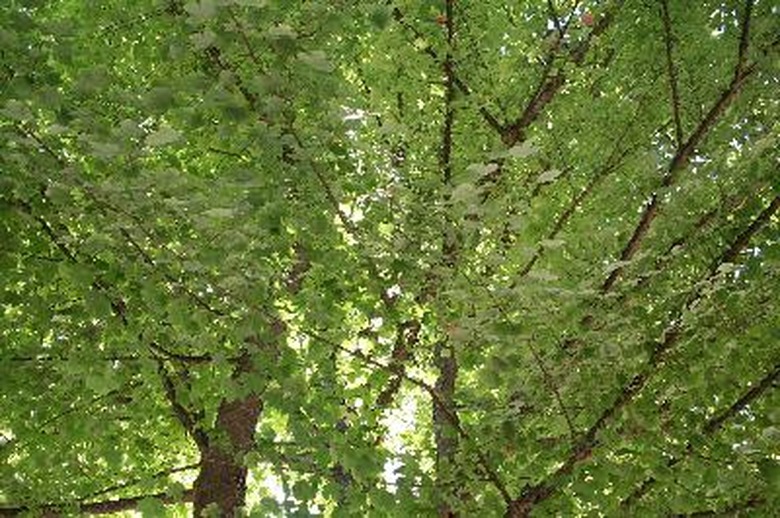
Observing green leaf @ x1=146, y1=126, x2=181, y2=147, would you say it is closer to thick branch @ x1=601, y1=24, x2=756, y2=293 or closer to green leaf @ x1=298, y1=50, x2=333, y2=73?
green leaf @ x1=298, y1=50, x2=333, y2=73

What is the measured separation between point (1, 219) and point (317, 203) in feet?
4.00

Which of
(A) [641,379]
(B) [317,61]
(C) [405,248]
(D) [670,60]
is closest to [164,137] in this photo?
(B) [317,61]

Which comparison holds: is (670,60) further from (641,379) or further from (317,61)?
(317,61)

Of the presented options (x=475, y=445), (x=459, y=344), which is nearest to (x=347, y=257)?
(x=459, y=344)

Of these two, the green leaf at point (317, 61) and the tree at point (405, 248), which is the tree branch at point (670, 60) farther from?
the green leaf at point (317, 61)

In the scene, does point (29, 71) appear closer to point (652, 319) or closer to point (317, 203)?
point (317, 203)

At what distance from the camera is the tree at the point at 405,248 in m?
2.64

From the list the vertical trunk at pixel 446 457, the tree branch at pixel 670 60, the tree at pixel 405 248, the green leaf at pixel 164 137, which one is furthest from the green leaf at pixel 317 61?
the tree branch at pixel 670 60

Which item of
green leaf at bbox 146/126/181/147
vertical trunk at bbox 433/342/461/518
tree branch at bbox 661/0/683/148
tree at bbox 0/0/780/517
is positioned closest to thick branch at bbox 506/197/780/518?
tree at bbox 0/0/780/517

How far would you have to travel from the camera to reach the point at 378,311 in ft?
10.7

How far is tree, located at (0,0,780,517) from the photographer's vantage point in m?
2.64

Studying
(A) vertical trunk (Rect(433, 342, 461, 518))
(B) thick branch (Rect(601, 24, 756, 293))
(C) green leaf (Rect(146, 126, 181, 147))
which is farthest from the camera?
(B) thick branch (Rect(601, 24, 756, 293))

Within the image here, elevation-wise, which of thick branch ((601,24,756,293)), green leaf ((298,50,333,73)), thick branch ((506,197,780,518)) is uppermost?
thick branch ((601,24,756,293))

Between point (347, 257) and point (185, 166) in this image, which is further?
point (185, 166)
